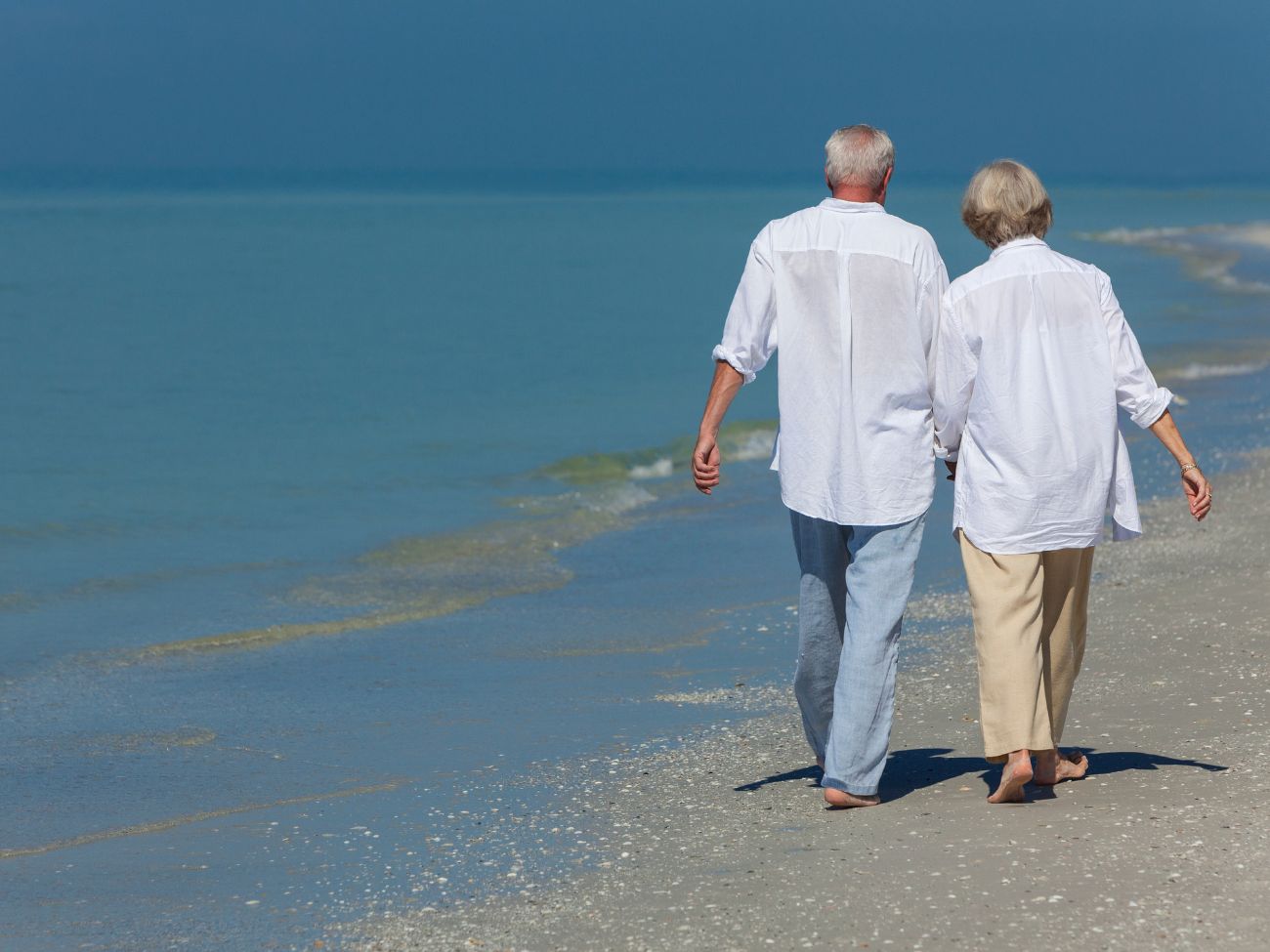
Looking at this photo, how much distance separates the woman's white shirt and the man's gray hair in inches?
14.6

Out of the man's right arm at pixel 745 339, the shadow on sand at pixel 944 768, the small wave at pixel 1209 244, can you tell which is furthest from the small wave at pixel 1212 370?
the man's right arm at pixel 745 339

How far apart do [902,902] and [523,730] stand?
2.31m

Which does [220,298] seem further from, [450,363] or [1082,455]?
[1082,455]

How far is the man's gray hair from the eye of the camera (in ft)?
13.6

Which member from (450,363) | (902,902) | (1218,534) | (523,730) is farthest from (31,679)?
(450,363)

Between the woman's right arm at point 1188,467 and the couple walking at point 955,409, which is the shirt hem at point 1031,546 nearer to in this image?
the couple walking at point 955,409

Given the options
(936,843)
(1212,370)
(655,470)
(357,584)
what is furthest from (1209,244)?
(936,843)

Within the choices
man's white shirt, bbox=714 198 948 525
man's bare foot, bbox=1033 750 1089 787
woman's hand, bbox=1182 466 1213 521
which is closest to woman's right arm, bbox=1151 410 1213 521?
woman's hand, bbox=1182 466 1213 521

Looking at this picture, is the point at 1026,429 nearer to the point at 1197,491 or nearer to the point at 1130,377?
the point at 1130,377

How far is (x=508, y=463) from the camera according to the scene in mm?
14211

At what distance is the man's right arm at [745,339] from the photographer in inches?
164

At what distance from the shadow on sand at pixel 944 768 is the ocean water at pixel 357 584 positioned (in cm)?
77

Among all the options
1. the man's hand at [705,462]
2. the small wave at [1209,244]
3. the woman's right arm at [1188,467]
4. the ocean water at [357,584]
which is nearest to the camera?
the woman's right arm at [1188,467]

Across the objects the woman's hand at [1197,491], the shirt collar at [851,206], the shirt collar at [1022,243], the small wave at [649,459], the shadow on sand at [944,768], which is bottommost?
the small wave at [649,459]
